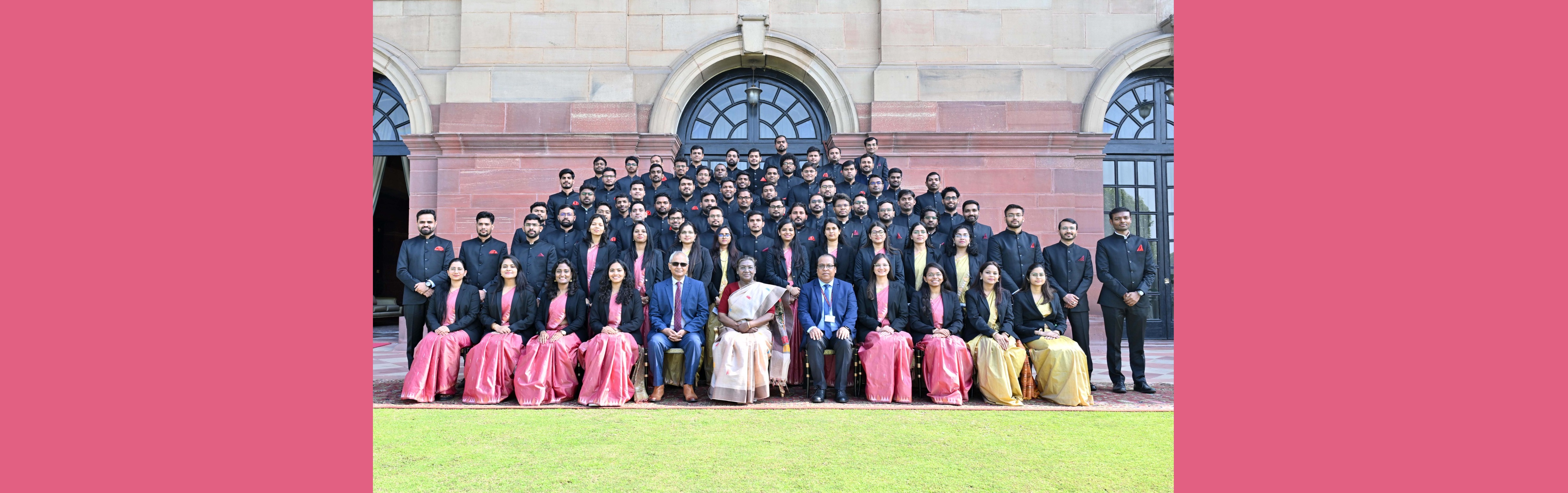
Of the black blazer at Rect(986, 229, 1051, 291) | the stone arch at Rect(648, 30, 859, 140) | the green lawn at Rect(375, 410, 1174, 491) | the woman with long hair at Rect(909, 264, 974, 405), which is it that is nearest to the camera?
the green lawn at Rect(375, 410, 1174, 491)

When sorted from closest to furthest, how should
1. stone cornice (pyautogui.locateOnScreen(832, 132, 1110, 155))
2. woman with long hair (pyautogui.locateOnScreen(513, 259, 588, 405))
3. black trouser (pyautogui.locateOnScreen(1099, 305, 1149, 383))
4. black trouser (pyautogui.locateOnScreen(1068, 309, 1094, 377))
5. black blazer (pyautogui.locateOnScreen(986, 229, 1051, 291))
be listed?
woman with long hair (pyautogui.locateOnScreen(513, 259, 588, 405))
black trouser (pyautogui.locateOnScreen(1099, 305, 1149, 383))
black trouser (pyautogui.locateOnScreen(1068, 309, 1094, 377))
black blazer (pyautogui.locateOnScreen(986, 229, 1051, 291))
stone cornice (pyautogui.locateOnScreen(832, 132, 1110, 155))

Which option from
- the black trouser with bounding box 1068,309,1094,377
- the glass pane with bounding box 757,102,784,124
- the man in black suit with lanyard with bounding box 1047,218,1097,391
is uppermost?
the glass pane with bounding box 757,102,784,124

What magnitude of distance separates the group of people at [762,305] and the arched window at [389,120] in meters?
4.38

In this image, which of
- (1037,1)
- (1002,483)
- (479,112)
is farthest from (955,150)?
(1002,483)

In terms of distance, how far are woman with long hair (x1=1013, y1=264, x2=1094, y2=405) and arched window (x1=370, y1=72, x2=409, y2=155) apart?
27.7ft

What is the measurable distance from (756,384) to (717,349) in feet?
1.33

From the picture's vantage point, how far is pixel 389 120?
36.6ft

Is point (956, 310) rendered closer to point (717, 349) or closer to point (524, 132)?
point (717, 349)

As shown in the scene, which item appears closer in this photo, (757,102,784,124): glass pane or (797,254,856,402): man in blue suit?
(797,254,856,402): man in blue suit

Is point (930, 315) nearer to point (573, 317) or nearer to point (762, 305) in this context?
point (762, 305)

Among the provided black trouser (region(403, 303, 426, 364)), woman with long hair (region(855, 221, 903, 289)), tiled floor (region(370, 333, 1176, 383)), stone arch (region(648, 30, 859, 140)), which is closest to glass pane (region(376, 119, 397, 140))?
tiled floor (region(370, 333, 1176, 383))

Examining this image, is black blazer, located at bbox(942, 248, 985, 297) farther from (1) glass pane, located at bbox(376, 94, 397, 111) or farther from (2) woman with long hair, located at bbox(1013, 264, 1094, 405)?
(1) glass pane, located at bbox(376, 94, 397, 111)

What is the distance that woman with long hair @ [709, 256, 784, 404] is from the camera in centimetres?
623

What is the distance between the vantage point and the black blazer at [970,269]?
6.98 metres
